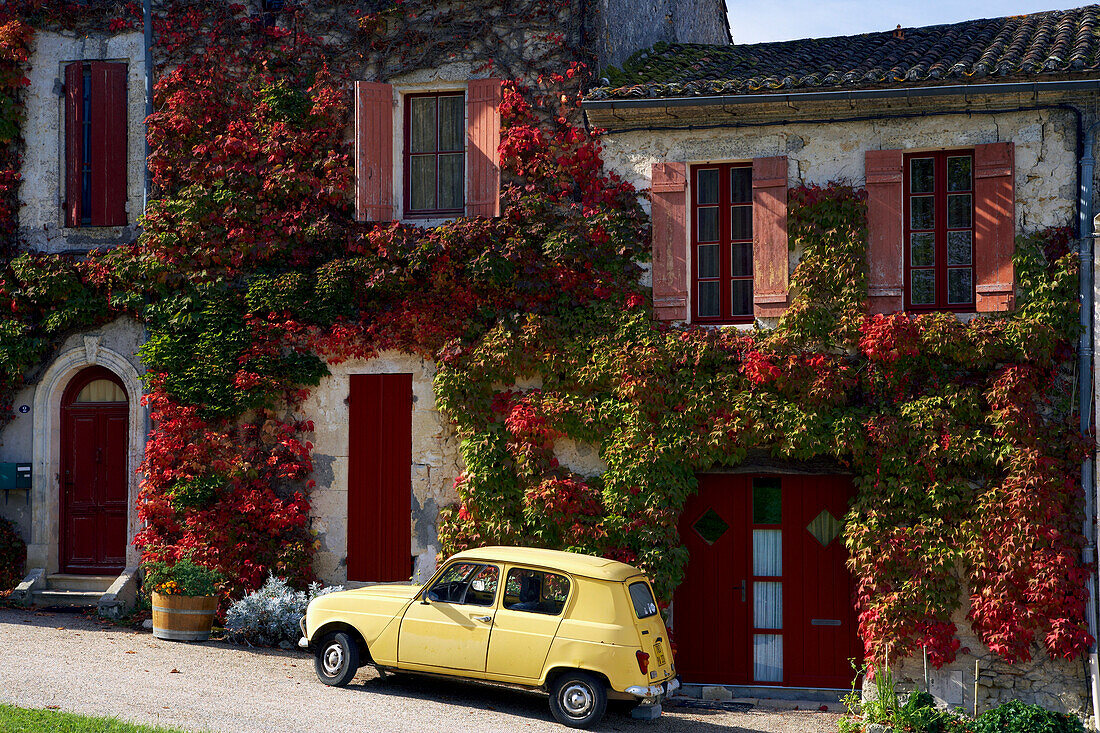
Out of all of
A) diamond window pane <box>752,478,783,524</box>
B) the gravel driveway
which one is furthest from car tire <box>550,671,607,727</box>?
diamond window pane <box>752,478,783,524</box>

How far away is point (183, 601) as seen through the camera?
11.1 m

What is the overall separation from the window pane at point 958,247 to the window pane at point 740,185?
2113mm

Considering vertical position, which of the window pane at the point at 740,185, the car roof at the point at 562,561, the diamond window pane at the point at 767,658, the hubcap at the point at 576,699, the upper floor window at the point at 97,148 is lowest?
the diamond window pane at the point at 767,658

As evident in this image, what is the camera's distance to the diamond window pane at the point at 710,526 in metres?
11.4

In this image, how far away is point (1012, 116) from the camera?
34.9 feet

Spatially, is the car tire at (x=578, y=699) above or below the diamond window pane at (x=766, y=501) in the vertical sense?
below

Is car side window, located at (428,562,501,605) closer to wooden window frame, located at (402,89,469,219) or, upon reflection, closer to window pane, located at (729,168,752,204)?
wooden window frame, located at (402,89,469,219)

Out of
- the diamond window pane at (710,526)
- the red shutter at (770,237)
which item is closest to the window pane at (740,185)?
the red shutter at (770,237)

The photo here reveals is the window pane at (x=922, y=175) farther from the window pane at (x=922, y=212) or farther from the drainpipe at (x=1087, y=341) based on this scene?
the drainpipe at (x=1087, y=341)

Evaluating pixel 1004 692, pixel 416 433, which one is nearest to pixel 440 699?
pixel 416 433

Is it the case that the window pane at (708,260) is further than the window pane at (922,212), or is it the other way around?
the window pane at (708,260)

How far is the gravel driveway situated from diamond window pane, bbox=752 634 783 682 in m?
0.81

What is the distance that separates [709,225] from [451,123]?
10.7 feet

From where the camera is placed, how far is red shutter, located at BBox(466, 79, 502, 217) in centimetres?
1188
